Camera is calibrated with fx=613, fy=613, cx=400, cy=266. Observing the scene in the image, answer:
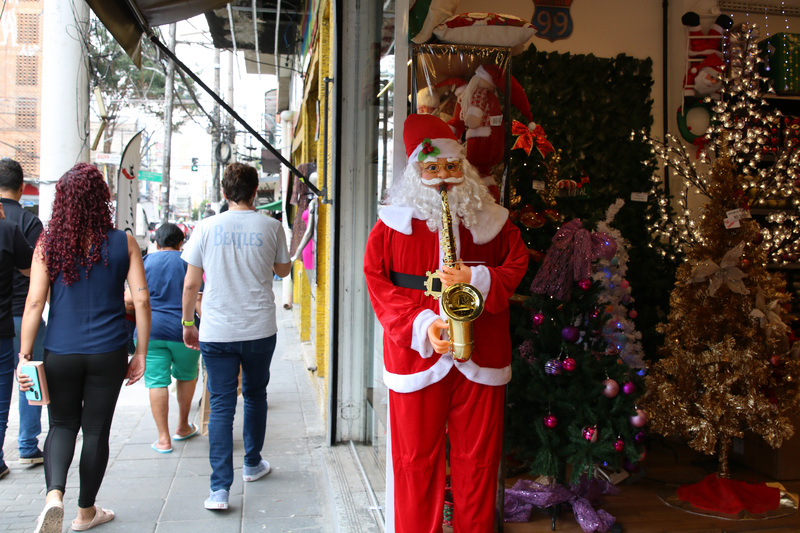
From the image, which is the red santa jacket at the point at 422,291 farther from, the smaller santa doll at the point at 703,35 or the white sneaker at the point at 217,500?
the smaller santa doll at the point at 703,35

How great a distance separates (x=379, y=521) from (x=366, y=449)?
1.06 meters

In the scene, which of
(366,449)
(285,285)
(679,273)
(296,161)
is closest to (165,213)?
(285,285)

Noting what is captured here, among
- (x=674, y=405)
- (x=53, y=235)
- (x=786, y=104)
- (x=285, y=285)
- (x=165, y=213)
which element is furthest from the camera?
(x=165, y=213)

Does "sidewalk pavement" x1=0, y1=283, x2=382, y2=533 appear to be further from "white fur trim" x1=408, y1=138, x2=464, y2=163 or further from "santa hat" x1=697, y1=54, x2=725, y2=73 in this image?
"santa hat" x1=697, y1=54, x2=725, y2=73

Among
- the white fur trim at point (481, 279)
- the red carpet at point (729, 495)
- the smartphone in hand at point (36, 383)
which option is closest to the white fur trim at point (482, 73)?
the white fur trim at point (481, 279)

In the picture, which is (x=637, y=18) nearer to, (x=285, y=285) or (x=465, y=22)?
(x=465, y=22)

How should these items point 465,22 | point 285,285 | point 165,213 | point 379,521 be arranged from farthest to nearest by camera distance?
point 165,213
point 285,285
point 379,521
point 465,22

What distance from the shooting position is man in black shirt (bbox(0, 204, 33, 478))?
376 cm

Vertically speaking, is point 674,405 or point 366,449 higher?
point 674,405

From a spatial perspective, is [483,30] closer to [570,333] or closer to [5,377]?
[570,333]

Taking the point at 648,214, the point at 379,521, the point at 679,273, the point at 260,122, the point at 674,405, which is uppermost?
the point at 260,122

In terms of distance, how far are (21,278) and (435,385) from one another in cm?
320

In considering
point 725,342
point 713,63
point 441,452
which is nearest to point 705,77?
point 713,63

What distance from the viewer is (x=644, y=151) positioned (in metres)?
4.95
